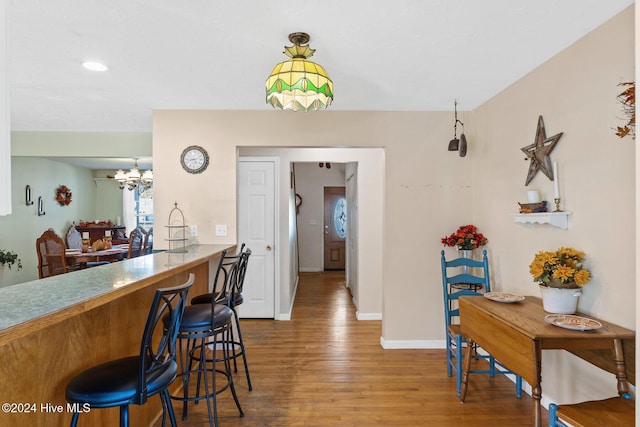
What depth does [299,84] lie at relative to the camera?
68.6 inches

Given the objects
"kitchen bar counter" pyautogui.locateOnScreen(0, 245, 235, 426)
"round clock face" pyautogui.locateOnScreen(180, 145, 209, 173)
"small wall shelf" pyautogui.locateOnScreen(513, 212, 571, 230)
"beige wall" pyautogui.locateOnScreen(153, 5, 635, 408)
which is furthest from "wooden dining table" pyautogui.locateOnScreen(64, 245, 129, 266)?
"small wall shelf" pyautogui.locateOnScreen(513, 212, 571, 230)

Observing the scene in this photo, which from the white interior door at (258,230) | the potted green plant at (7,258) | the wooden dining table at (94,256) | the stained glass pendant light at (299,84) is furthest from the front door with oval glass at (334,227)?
the stained glass pendant light at (299,84)

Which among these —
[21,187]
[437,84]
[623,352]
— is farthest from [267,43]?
[21,187]

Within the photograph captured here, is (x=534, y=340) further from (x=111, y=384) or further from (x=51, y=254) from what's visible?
(x=51, y=254)

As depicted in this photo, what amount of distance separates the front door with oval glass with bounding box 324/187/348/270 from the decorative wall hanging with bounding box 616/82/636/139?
21.2 ft

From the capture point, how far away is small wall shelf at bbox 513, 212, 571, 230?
Answer: 2146mm

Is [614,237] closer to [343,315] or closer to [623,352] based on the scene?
[623,352]

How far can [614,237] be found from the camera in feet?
5.96

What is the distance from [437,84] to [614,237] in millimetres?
1573

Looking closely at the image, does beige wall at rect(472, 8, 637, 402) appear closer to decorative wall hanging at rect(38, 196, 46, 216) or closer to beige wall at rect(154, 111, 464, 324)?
beige wall at rect(154, 111, 464, 324)

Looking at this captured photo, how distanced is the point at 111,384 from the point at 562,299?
7.37 feet

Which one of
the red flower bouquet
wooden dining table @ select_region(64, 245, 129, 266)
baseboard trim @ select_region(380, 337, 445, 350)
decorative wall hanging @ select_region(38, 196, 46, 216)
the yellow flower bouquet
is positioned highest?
decorative wall hanging @ select_region(38, 196, 46, 216)

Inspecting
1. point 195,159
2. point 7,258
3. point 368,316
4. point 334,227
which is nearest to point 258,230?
point 195,159

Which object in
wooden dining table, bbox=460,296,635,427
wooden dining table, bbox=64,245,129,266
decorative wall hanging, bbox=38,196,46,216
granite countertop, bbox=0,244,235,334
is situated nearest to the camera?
granite countertop, bbox=0,244,235,334
